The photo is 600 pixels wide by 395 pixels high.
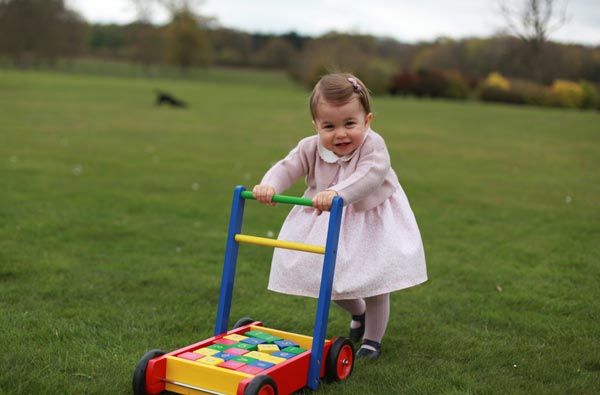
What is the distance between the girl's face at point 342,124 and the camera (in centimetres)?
386

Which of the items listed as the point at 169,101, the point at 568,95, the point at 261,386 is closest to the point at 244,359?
the point at 261,386

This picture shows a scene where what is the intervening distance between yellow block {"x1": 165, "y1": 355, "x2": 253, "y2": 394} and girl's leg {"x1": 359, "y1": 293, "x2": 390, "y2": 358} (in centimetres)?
116

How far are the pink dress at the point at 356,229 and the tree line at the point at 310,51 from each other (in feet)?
51.8

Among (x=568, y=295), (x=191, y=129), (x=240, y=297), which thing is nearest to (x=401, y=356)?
(x=240, y=297)

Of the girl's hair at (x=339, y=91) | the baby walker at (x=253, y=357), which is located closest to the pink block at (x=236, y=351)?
the baby walker at (x=253, y=357)

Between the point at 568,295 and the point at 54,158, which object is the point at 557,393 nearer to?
the point at 568,295

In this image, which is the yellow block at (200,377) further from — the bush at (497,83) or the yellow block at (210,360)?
the bush at (497,83)

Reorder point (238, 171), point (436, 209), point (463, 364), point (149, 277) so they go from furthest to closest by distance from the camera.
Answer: point (238, 171) < point (436, 209) < point (149, 277) < point (463, 364)

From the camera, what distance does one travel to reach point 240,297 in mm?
5406

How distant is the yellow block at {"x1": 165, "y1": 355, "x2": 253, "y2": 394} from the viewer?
3.32 meters

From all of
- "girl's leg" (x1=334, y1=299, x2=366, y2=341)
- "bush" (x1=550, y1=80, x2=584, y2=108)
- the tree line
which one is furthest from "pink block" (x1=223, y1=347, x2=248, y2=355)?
"bush" (x1=550, y1=80, x2=584, y2=108)

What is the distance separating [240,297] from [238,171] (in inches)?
265

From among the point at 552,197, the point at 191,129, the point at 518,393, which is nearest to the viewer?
the point at 518,393

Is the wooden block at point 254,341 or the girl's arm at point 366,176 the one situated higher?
the girl's arm at point 366,176
